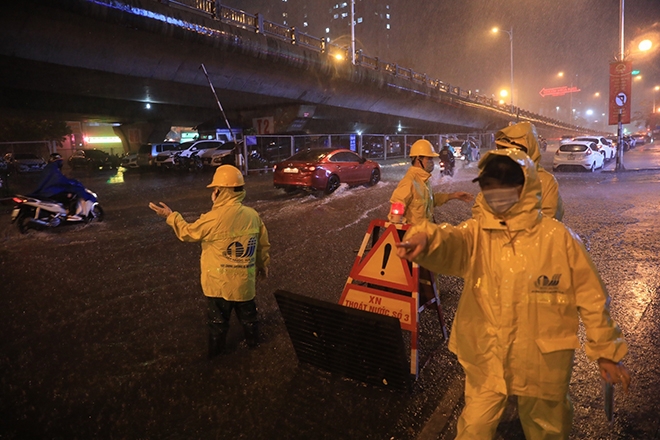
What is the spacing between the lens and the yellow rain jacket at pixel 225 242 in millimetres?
3889

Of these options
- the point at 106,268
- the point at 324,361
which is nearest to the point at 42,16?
the point at 106,268

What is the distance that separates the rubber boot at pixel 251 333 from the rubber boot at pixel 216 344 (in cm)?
22

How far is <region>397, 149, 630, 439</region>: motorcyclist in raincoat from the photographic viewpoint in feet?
7.11

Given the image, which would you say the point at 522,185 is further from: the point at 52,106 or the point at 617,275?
the point at 52,106

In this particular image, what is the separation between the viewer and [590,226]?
9.36 metres

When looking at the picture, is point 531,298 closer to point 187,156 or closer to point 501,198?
point 501,198

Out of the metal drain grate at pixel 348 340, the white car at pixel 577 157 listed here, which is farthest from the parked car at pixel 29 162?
the metal drain grate at pixel 348 340

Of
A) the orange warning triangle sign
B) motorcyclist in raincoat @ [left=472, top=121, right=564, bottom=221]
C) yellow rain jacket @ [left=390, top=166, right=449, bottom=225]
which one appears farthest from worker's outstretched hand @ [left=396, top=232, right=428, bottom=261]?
yellow rain jacket @ [left=390, top=166, right=449, bottom=225]

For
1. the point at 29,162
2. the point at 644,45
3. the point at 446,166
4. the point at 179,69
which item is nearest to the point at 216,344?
the point at 446,166

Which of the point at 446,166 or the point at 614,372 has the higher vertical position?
the point at 446,166

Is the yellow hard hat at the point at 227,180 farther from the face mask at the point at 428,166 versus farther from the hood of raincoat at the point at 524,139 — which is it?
the hood of raincoat at the point at 524,139

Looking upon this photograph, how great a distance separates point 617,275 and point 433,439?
4.65 m

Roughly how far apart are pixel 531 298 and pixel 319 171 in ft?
40.6

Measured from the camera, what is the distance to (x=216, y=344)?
4.20m
